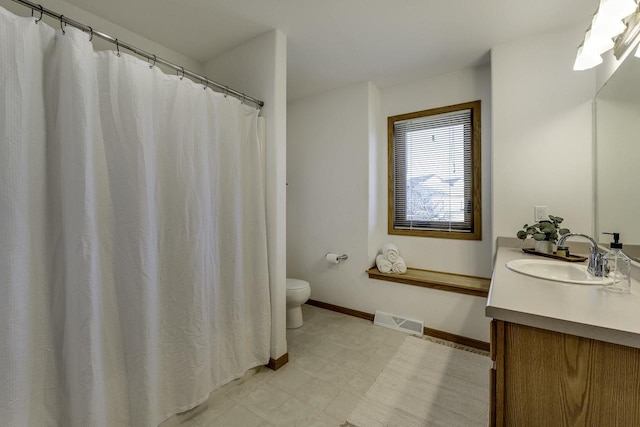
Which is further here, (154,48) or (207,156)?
(154,48)

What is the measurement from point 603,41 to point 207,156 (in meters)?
2.11

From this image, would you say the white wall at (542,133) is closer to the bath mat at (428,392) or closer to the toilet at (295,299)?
the bath mat at (428,392)

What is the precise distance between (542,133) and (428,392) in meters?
1.89

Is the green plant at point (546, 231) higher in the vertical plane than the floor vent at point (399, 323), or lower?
higher

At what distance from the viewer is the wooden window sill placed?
2104 millimetres

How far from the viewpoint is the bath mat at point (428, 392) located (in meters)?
1.41

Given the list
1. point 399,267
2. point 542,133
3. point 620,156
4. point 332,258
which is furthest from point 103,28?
point 620,156

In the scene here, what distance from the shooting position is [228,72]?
82.3 inches

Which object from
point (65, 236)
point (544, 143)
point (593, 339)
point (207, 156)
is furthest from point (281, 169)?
point (544, 143)

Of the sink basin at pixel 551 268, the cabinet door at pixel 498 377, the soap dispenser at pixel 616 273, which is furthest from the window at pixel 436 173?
the cabinet door at pixel 498 377

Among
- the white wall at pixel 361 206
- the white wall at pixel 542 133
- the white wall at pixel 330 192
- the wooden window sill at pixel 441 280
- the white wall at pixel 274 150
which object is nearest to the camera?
the white wall at pixel 542 133

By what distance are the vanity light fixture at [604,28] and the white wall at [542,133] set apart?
39 cm

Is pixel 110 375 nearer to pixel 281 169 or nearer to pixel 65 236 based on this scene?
pixel 65 236

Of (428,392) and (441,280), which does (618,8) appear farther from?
(428,392)
